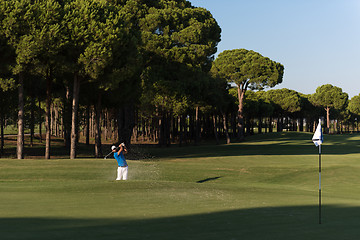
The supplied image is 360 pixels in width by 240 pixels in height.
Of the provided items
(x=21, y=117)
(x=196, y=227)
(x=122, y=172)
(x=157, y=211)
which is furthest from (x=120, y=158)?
(x=21, y=117)

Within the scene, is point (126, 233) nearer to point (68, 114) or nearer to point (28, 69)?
point (28, 69)

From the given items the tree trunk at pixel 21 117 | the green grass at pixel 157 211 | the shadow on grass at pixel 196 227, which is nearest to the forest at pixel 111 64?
the tree trunk at pixel 21 117

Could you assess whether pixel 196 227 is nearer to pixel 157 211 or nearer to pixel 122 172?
pixel 157 211

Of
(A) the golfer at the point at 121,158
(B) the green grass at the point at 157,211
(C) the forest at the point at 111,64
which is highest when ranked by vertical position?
(C) the forest at the point at 111,64

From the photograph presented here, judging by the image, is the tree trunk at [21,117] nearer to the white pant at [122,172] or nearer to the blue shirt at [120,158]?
the white pant at [122,172]

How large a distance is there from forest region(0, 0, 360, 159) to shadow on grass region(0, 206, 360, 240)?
2418cm

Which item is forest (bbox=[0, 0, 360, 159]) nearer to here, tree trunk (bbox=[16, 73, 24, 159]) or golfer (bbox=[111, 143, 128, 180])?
tree trunk (bbox=[16, 73, 24, 159])

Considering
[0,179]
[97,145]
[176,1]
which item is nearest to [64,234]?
[0,179]

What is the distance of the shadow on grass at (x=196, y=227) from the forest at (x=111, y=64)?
24.2 metres

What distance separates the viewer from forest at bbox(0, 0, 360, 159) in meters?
34.1

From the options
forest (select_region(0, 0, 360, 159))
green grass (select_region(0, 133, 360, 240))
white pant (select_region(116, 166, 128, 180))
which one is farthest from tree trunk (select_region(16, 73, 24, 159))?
white pant (select_region(116, 166, 128, 180))

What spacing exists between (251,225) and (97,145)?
1292 inches

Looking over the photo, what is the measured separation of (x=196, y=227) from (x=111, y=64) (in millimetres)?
26690

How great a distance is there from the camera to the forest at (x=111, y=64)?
1344 inches
